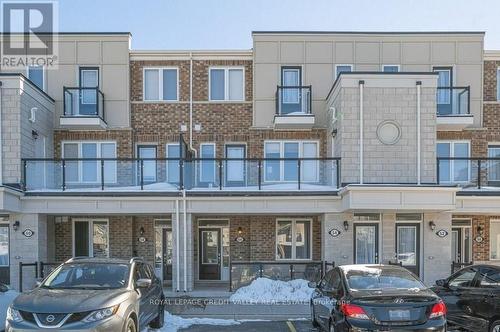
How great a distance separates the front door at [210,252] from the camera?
18.0 meters

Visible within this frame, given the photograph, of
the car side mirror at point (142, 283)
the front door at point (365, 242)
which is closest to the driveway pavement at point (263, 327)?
the car side mirror at point (142, 283)

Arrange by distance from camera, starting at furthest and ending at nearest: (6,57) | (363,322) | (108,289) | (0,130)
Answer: (6,57)
(0,130)
(108,289)
(363,322)

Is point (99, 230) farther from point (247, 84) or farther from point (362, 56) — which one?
point (362, 56)

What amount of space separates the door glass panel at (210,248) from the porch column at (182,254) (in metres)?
3.37

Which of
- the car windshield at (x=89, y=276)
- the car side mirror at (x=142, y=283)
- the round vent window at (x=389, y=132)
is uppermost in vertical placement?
the round vent window at (x=389, y=132)

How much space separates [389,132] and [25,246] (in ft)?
38.5

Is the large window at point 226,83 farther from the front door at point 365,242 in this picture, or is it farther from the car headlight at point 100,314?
the car headlight at point 100,314

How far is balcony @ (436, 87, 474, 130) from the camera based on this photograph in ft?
55.5

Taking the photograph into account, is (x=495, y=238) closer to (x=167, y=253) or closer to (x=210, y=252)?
(x=210, y=252)

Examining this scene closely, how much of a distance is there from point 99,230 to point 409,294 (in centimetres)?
1322

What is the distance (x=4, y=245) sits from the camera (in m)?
15.1

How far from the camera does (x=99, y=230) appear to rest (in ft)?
58.2

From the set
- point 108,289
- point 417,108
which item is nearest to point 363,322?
point 108,289

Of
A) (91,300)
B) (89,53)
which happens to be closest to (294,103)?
(89,53)
